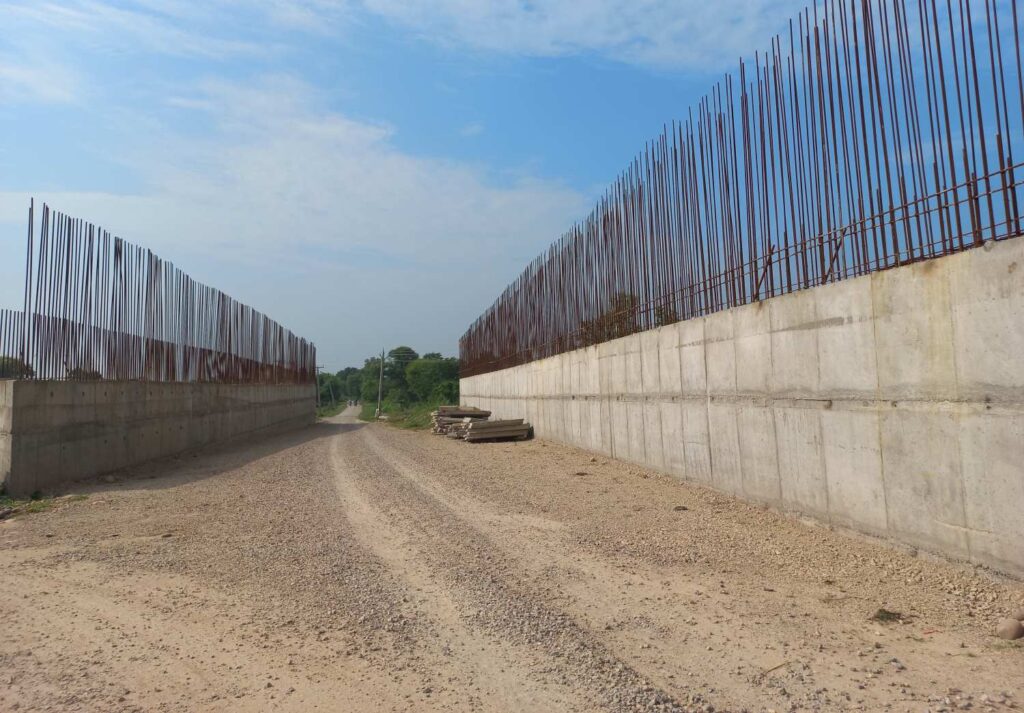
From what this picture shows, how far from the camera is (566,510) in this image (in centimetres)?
810

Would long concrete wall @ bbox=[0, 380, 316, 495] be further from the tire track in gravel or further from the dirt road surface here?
the tire track in gravel

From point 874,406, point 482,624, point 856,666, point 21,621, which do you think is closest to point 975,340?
point 874,406

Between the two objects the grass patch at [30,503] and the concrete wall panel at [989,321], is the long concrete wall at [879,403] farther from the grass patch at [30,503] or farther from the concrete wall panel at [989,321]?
the grass patch at [30,503]

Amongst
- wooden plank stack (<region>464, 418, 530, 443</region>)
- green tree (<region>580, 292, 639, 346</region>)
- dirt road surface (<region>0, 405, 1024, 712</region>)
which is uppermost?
green tree (<region>580, 292, 639, 346</region>)

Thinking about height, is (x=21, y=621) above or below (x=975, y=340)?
below

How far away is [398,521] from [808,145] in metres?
5.99

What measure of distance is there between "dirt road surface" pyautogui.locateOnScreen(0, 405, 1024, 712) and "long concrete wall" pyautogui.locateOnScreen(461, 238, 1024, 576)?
0.33 metres

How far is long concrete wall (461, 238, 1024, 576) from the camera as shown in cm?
447

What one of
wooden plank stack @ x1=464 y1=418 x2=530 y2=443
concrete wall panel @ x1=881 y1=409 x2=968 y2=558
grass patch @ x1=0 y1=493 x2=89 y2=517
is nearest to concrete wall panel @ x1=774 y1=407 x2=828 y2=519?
concrete wall panel @ x1=881 y1=409 x2=968 y2=558

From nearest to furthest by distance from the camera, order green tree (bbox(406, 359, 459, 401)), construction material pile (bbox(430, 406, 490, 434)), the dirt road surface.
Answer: the dirt road surface, construction material pile (bbox(430, 406, 490, 434)), green tree (bbox(406, 359, 459, 401))

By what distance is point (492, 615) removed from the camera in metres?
4.47

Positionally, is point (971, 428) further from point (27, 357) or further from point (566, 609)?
point (27, 357)

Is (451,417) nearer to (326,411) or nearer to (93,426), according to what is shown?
(93,426)

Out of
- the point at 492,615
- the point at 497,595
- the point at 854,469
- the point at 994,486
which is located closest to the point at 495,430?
the point at 854,469
